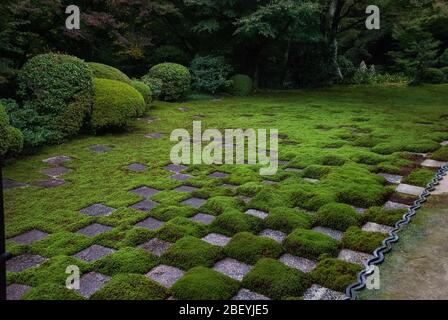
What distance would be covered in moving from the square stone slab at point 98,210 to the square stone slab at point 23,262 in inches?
35.9

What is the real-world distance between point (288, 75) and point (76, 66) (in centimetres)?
1006

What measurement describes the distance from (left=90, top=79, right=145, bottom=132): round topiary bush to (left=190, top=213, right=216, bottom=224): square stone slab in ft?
13.5

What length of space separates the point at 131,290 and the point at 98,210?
1.74 metres

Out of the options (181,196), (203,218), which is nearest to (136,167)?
(181,196)

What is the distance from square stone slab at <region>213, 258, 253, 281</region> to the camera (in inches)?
122

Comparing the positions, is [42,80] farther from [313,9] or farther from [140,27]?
[313,9]

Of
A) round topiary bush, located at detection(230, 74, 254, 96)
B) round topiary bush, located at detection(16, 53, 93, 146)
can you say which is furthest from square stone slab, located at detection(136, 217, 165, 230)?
round topiary bush, located at detection(230, 74, 254, 96)

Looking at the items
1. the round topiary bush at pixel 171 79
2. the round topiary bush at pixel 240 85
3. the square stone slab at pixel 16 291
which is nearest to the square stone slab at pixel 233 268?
the square stone slab at pixel 16 291

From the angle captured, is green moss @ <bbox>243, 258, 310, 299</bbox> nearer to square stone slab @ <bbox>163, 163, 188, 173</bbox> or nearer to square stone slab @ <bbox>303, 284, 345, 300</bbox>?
square stone slab @ <bbox>303, 284, 345, 300</bbox>

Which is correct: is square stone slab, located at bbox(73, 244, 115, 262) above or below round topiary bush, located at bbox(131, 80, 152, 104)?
below

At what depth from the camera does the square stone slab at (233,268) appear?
3.09 metres

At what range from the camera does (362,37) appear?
65.2 ft

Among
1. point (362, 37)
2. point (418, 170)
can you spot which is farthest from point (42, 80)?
point (362, 37)

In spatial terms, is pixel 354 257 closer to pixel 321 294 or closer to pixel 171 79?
pixel 321 294
